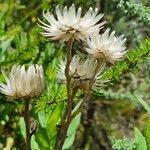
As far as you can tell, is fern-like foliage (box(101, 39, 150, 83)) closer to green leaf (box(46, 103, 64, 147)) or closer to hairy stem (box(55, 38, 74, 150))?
hairy stem (box(55, 38, 74, 150))

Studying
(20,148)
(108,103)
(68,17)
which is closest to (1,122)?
(20,148)

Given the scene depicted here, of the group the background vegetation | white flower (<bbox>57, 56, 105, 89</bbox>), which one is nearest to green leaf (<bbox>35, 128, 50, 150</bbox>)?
the background vegetation

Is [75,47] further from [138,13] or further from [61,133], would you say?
[61,133]

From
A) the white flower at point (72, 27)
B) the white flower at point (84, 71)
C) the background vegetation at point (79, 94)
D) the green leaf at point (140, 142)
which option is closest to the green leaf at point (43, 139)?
the background vegetation at point (79, 94)

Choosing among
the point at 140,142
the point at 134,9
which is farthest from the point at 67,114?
the point at 134,9

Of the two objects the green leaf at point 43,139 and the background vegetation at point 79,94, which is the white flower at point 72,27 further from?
the green leaf at point 43,139

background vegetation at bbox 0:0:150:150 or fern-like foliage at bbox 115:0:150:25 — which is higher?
fern-like foliage at bbox 115:0:150:25
